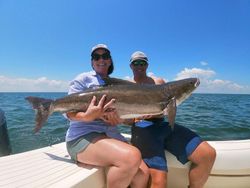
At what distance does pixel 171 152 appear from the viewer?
11.1 feet

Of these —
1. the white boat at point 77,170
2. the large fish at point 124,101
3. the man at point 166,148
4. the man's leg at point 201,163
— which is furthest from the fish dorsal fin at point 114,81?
the man's leg at point 201,163

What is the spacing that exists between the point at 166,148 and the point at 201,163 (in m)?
0.47

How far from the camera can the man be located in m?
3.11

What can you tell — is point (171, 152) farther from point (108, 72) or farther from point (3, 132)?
point (3, 132)

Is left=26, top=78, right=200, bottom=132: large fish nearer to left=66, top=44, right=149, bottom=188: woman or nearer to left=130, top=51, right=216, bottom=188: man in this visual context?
left=66, top=44, right=149, bottom=188: woman

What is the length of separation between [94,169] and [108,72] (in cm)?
135

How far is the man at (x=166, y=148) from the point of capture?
10.2 feet

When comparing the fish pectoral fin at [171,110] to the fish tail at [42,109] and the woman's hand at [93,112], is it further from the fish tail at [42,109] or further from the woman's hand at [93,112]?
the fish tail at [42,109]

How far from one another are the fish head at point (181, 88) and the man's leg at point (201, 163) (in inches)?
27.5

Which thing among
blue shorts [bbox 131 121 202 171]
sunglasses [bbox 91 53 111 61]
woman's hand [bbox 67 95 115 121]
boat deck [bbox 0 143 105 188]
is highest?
sunglasses [bbox 91 53 111 61]

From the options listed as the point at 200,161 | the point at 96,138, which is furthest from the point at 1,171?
the point at 200,161

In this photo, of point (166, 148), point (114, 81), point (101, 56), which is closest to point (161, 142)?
point (166, 148)

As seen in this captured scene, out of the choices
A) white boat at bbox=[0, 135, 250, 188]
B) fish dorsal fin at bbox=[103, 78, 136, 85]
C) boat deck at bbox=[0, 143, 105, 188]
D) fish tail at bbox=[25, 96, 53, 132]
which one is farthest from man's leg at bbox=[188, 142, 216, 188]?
fish tail at bbox=[25, 96, 53, 132]

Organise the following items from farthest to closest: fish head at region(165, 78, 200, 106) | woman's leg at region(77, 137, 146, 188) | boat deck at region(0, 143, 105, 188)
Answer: fish head at region(165, 78, 200, 106), woman's leg at region(77, 137, 146, 188), boat deck at region(0, 143, 105, 188)
